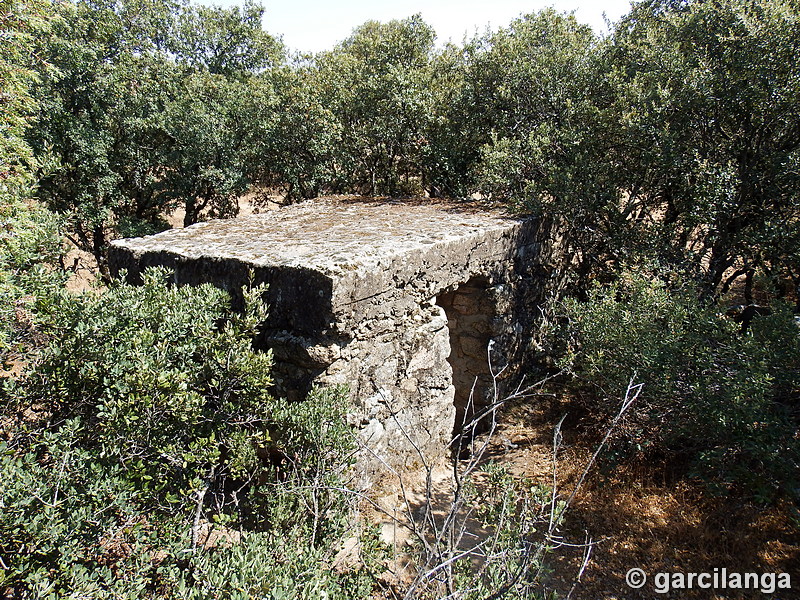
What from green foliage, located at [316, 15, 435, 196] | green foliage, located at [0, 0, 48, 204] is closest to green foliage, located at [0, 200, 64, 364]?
green foliage, located at [0, 0, 48, 204]

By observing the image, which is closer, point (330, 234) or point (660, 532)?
point (660, 532)

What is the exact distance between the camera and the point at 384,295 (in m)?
4.98

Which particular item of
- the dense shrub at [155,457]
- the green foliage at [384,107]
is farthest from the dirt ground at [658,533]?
the green foliage at [384,107]

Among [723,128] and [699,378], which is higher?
[723,128]

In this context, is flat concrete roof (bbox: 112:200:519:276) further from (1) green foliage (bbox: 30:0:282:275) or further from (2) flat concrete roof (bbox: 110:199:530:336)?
(1) green foliage (bbox: 30:0:282:275)

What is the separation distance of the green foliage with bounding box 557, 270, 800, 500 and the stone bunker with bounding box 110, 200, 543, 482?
125 cm

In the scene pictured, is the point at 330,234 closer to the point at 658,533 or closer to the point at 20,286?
the point at 20,286

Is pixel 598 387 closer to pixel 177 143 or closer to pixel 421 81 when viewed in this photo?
pixel 421 81

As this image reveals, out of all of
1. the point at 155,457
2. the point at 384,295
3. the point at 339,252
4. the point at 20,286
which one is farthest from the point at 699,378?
the point at 20,286

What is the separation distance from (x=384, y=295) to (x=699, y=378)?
2.98 meters

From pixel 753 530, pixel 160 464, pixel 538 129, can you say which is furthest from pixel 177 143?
pixel 753 530

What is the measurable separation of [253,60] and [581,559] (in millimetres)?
18625

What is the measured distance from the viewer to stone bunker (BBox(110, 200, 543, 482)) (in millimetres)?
4582

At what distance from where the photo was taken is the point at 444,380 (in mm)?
6168
